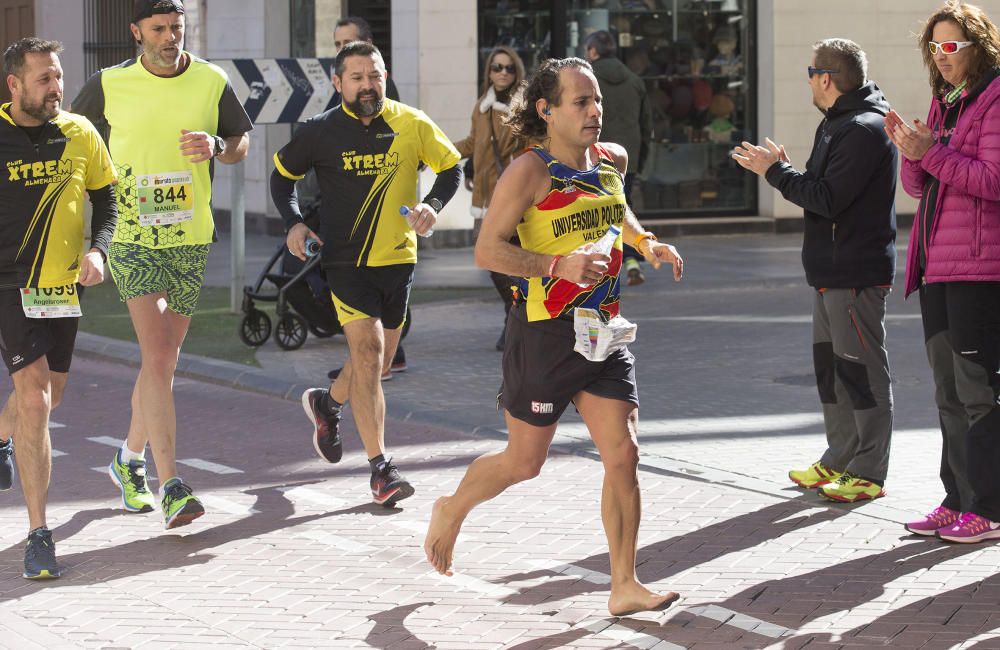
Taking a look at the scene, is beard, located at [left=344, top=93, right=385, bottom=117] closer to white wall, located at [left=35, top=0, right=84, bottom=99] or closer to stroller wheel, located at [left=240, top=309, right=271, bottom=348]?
stroller wheel, located at [left=240, top=309, right=271, bottom=348]

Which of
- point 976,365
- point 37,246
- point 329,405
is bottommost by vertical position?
point 329,405

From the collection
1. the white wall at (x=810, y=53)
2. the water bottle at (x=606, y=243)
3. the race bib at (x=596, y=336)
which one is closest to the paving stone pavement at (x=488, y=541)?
the race bib at (x=596, y=336)

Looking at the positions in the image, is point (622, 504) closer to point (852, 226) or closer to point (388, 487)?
point (388, 487)

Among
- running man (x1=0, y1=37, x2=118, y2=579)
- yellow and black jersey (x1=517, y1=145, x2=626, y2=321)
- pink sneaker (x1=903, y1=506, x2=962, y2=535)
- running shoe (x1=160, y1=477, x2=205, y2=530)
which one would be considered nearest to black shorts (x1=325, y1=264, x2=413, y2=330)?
running shoe (x1=160, y1=477, x2=205, y2=530)

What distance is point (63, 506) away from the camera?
301 inches

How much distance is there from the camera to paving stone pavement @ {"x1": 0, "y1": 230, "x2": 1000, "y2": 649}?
226 inches

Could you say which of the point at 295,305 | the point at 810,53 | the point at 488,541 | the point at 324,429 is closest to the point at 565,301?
the point at 488,541

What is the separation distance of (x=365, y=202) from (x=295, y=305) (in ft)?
14.1

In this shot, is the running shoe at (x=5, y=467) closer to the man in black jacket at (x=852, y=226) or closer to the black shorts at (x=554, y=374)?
the black shorts at (x=554, y=374)

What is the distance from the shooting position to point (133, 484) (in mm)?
7598

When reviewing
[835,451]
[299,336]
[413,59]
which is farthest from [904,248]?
[835,451]

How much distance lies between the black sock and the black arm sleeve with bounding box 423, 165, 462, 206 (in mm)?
1095

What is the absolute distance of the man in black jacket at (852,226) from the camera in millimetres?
7133

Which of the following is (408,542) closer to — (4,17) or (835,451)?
(835,451)
